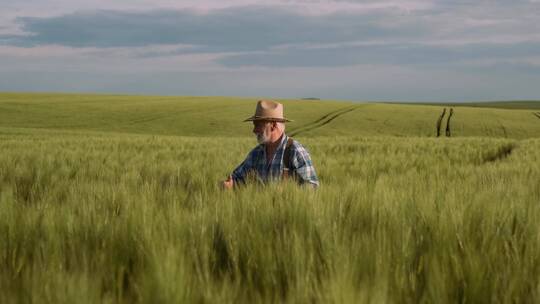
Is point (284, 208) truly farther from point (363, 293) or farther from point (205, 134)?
point (205, 134)

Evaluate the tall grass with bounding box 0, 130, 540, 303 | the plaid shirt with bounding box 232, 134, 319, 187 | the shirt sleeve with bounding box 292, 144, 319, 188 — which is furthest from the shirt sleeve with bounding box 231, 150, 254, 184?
the tall grass with bounding box 0, 130, 540, 303

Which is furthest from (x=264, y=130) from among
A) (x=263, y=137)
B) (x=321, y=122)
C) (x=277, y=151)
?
(x=321, y=122)

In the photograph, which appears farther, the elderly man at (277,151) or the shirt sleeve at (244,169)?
the shirt sleeve at (244,169)

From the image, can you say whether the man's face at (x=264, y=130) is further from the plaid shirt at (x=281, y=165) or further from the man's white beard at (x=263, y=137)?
the plaid shirt at (x=281, y=165)

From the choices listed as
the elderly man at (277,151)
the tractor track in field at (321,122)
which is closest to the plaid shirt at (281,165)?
the elderly man at (277,151)

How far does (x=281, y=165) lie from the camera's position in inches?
170

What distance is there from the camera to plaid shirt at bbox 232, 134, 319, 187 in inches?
165

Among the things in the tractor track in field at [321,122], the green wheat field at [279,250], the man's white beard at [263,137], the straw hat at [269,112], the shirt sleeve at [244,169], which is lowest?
the tractor track in field at [321,122]

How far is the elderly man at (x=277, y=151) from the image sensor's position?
4168 mm

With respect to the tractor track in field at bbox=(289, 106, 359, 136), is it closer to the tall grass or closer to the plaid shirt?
the plaid shirt

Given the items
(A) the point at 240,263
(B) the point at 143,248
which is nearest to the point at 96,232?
(B) the point at 143,248

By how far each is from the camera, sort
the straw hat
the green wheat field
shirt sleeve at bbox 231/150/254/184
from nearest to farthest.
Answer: the green wheat field < the straw hat < shirt sleeve at bbox 231/150/254/184

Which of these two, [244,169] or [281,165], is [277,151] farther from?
[244,169]

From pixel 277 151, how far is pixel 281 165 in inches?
4.3
